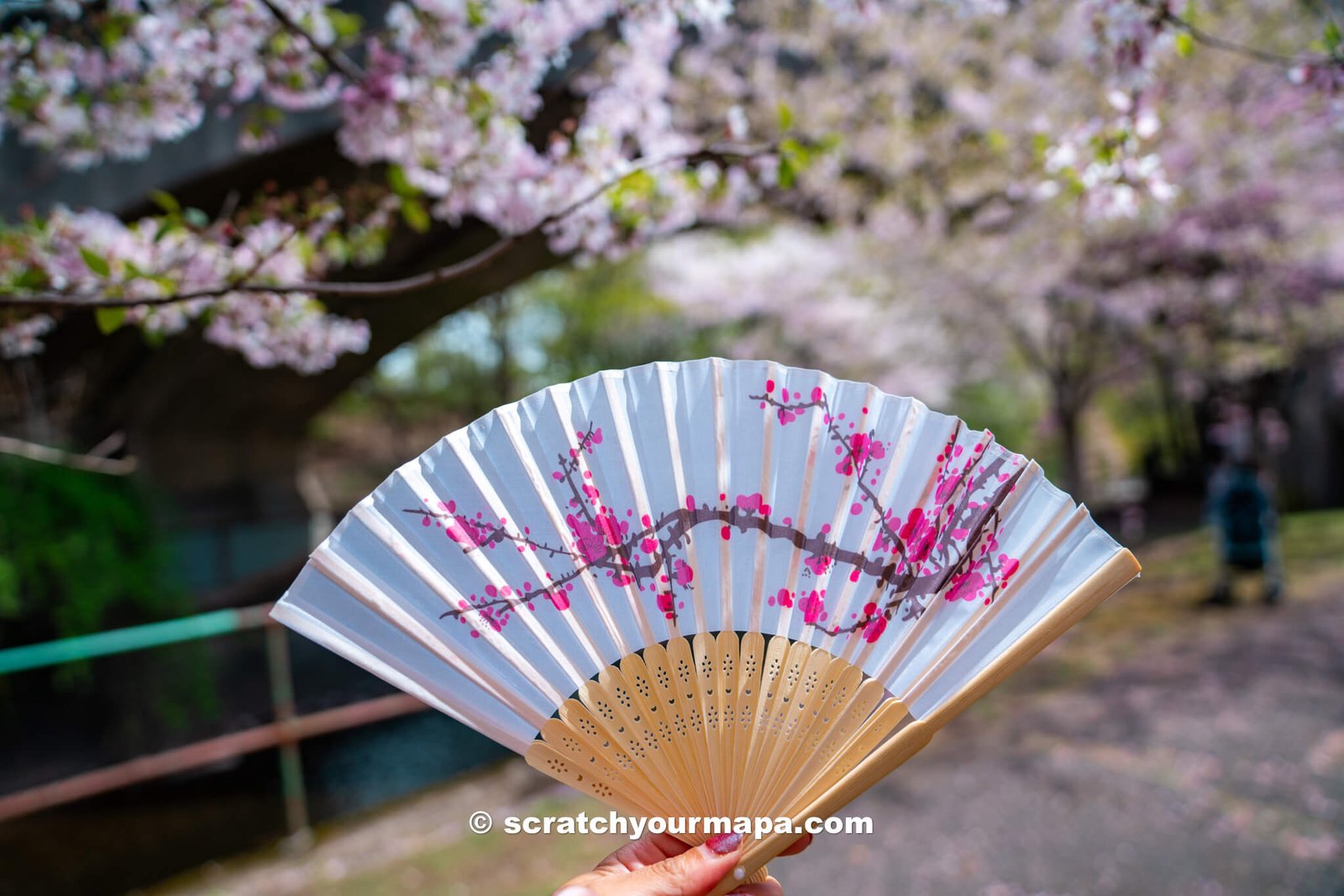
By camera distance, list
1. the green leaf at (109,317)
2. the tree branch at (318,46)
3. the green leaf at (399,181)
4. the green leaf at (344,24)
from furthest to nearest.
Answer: the green leaf at (344,24), the green leaf at (399,181), the tree branch at (318,46), the green leaf at (109,317)

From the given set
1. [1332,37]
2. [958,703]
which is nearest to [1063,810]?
[1332,37]

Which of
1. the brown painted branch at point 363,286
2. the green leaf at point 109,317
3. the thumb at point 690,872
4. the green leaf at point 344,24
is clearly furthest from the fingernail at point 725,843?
the green leaf at point 344,24

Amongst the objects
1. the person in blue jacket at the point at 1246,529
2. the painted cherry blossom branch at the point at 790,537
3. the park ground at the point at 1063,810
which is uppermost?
the painted cherry blossom branch at the point at 790,537

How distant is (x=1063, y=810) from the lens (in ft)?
12.6

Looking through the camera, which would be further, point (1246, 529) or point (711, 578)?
point (1246, 529)

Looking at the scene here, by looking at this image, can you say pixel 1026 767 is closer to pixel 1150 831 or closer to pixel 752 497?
pixel 1150 831

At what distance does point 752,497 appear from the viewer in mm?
1149

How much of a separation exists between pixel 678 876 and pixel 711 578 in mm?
352

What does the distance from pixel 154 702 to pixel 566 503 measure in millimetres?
5872

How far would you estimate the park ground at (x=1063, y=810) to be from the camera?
3.34 m

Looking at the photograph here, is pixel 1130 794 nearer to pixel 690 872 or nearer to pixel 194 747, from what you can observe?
pixel 690 872

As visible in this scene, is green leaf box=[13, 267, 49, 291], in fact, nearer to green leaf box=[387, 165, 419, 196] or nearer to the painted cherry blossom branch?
green leaf box=[387, 165, 419, 196]

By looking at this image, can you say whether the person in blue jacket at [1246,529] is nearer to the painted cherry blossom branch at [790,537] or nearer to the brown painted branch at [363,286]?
the brown painted branch at [363,286]

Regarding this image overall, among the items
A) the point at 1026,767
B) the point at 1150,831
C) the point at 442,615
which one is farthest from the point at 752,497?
the point at 1026,767
